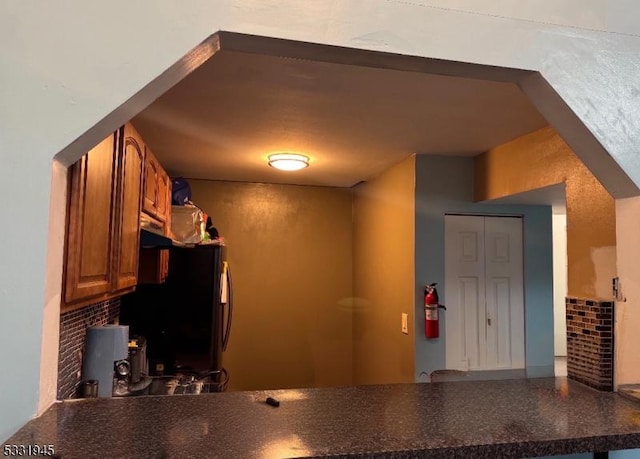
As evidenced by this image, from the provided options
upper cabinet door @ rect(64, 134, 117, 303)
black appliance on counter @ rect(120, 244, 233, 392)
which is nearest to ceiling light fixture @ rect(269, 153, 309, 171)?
black appliance on counter @ rect(120, 244, 233, 392)

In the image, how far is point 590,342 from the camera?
1271mm

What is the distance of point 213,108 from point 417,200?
1457 millimetres

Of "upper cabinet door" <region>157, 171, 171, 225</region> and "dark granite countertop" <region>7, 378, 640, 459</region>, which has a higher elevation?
"upper cabinet door" <region>157, 171, 171, 225</region>

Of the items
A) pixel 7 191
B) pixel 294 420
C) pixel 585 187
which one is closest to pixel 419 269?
pixel 585 187

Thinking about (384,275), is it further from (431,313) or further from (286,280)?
(286,280)

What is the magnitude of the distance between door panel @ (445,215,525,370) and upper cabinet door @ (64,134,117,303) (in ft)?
7.03

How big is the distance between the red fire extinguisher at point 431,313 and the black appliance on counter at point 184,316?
52.5 inches

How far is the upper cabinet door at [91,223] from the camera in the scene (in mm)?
1197

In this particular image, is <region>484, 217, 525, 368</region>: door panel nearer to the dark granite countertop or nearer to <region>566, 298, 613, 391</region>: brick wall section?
<region>566, 298, 613, 391</region>: brick wall section

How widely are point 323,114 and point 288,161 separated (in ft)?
2.85

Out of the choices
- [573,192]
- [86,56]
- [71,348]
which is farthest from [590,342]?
[71,348]

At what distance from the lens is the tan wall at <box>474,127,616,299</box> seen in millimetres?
1828

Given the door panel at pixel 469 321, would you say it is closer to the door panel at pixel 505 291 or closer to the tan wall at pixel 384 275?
the door panel at pixel 505 291

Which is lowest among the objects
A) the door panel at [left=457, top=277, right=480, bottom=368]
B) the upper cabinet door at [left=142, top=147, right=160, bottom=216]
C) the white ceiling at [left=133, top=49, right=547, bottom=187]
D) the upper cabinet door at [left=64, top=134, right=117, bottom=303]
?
the door panel at [left=457, top=277, right=480, bottom=368]
